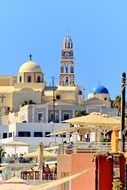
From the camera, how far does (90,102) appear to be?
119312 millimetres

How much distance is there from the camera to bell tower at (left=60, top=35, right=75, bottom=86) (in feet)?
469

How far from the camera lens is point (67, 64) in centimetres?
14550

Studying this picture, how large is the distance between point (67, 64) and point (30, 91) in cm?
2565

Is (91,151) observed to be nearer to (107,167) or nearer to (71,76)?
(107,167)

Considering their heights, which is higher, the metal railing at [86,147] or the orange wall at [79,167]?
the metal railing at [86,147]

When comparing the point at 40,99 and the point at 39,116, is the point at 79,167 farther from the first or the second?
the point at 40,99

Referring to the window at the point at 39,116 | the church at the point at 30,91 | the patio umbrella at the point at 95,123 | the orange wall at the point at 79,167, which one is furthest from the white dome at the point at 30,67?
the orange wall at the point at 79,167

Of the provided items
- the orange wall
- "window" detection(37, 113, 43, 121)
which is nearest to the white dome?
"window" detection(37, 113, 43, 121)

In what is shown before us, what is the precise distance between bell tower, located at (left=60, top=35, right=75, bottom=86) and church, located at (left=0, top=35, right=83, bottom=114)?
10.9 metres

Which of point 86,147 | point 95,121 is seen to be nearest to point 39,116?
point 95,121

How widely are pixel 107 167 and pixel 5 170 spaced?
16022 mm

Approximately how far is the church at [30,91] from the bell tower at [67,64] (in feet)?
35.6

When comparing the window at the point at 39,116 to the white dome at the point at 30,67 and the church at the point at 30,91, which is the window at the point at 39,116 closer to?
the church at the point at 30,91

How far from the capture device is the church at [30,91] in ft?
396
